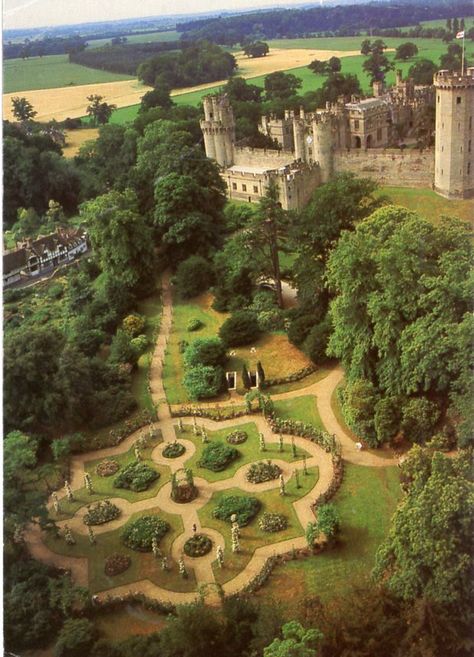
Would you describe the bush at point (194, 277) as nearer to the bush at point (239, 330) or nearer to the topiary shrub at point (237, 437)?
the bush at point (239, 330)

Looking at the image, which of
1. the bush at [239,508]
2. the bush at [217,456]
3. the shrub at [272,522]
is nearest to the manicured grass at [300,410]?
the bush at [217,456]

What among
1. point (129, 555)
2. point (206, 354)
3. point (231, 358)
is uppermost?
point (206, 354)

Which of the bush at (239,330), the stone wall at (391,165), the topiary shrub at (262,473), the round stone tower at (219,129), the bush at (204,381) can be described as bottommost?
the topiary shrub at (262,473)

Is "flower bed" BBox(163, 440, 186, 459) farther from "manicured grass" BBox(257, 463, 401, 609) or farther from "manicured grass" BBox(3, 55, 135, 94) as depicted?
"manicured grass" BBox(3, 55, 135, 94)

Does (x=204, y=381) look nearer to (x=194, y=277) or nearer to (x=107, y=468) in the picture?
(x=107, y=468)

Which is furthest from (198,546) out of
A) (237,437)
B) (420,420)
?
(420,420)

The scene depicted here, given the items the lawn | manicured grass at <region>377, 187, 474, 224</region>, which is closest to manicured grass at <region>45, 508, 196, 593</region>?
the lawn

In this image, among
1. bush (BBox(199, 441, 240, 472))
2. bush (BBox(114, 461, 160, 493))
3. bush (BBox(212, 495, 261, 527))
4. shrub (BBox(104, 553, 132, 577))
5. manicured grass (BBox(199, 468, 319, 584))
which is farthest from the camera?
bush (BBox(199, 441, 240, 472))
